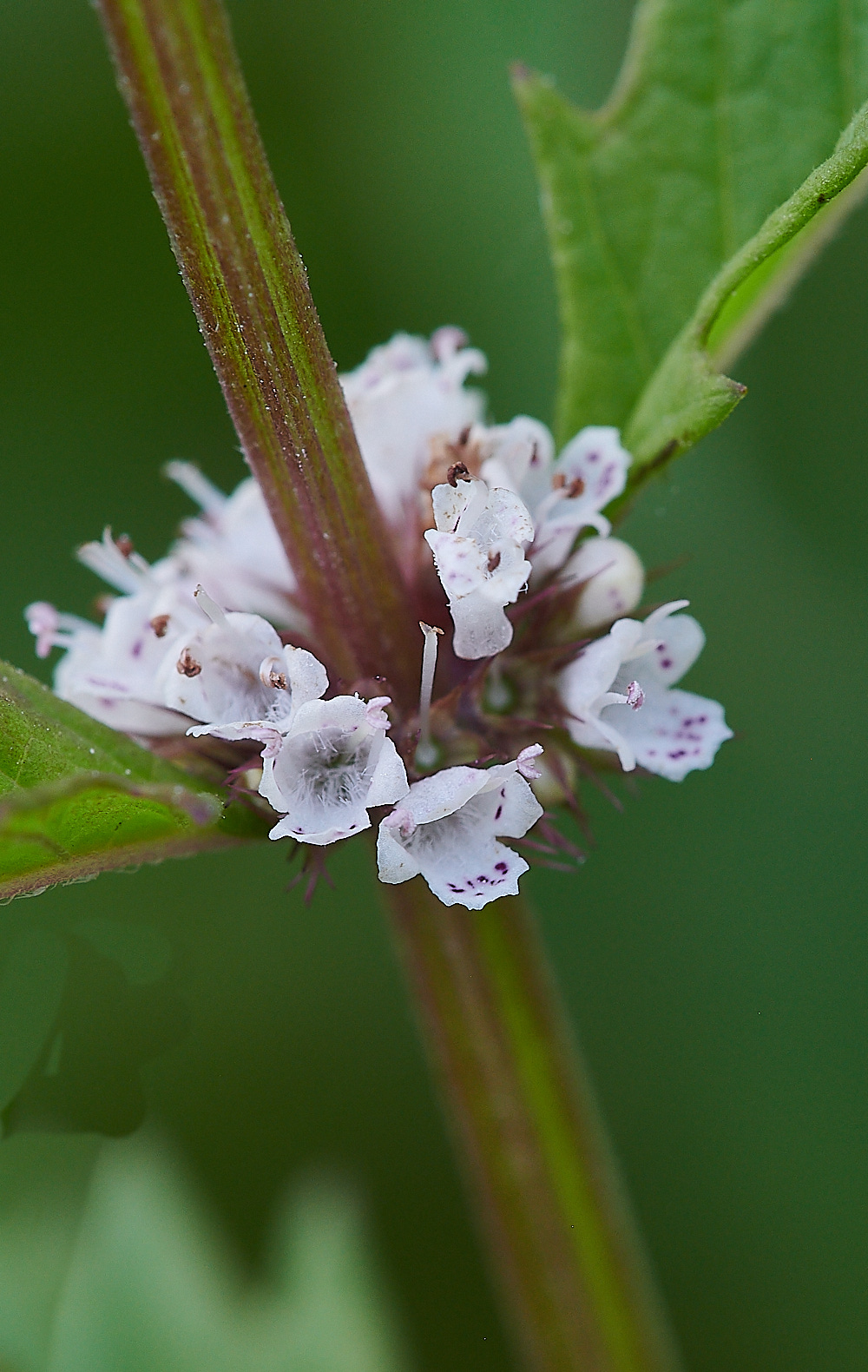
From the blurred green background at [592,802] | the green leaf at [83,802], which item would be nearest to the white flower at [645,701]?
the green leaf at [83,802]

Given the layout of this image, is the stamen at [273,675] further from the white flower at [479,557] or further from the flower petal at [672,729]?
the flower petal at [672,729]

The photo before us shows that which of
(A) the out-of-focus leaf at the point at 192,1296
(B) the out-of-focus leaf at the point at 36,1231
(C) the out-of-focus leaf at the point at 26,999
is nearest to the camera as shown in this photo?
(C) the out-of-focus leaf at the point at 26,999

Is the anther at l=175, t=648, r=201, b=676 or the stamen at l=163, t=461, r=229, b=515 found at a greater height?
the stamen at l=163, t=461, r=229, b=515

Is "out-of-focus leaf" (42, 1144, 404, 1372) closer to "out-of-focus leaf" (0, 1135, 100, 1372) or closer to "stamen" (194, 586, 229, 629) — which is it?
"out-of-focus leaf" (0, 1135, 100, 1372)

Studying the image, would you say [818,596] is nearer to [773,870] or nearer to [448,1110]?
[773,870]

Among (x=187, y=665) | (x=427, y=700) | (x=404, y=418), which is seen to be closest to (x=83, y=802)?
(x=187, y=665)

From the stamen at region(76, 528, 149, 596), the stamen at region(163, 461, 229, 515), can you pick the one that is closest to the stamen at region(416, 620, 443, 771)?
the stamen at region(76, 528, 149, 596)
